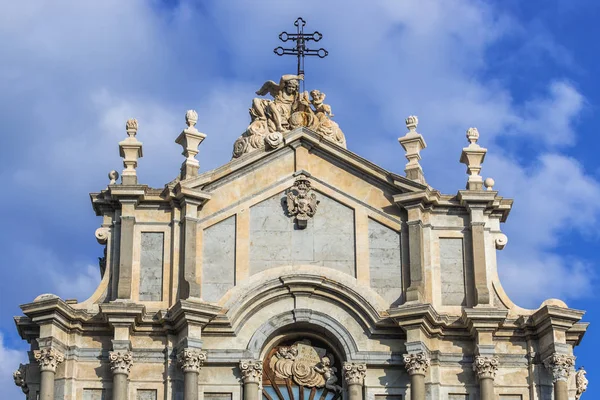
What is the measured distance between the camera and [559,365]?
35.3m

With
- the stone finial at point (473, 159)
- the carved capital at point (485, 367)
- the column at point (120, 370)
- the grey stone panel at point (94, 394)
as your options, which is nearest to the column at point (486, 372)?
the carved capital at point (485, 367)

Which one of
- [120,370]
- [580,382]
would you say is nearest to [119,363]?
[120,370]

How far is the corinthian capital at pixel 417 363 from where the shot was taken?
3509 cm

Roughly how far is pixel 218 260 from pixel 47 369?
398 cm

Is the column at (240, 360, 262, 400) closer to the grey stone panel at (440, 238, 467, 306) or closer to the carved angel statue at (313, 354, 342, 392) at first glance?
the carved angel statue at (313, 354, 342, 392)

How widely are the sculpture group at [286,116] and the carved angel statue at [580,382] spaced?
6519 millimetres

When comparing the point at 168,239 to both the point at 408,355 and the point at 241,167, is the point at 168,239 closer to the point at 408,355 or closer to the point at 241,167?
the point at 241,167

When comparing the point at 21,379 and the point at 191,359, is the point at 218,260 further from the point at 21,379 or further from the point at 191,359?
the point at 21,379

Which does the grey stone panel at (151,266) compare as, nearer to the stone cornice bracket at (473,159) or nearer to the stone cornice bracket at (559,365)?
the stone cornice bracket at (473,159)

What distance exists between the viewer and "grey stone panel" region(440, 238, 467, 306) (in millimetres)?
36406

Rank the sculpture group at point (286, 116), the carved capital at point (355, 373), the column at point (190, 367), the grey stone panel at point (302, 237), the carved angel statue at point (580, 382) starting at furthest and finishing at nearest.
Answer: the sculpture group at point (286, 116)
the grey stone panel at point (302, 237)
the carved angel statue at point (580, 382)
the carved capital at point (355, 373)
the column at point (190, 367)

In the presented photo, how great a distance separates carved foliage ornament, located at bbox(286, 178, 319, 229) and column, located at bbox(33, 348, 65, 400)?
542 cm

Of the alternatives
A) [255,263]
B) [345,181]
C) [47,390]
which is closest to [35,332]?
[47,390]

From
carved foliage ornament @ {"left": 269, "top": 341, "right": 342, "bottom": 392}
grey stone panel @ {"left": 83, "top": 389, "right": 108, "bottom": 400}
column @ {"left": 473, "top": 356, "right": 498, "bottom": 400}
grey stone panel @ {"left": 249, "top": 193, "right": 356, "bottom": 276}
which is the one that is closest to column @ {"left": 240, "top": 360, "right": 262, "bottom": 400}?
carved foliage ornament @ {"left": 269, "top": 341, "right": 342, "bottom": 392}
